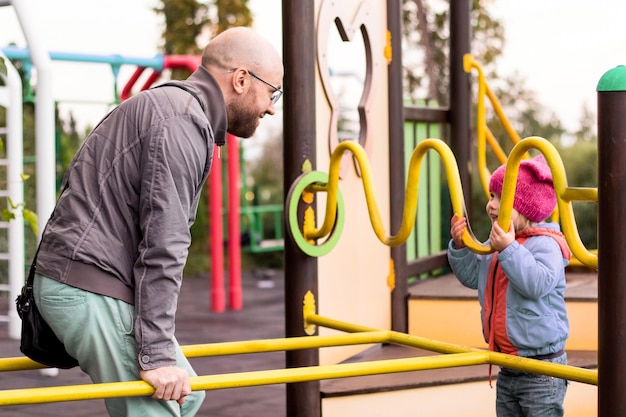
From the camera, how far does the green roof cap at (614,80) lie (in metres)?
2.25

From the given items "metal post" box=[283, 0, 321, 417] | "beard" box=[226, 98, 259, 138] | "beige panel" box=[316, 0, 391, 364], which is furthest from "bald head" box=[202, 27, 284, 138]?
"beige panel" box=[316, 0, 391, 364]

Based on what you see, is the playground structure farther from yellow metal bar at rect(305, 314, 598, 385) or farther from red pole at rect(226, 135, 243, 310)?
red pole at rect(226, 135, 243, 310)

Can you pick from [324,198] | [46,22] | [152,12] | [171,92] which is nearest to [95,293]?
[171,92]

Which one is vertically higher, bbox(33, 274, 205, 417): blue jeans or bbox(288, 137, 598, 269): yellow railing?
bbox(288, 137, 598, 269): yellow railing

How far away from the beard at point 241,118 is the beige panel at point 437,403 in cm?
141

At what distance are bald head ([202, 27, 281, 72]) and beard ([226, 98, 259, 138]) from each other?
0.31 feet

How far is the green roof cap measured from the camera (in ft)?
7.38

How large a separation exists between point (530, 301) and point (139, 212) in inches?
48.1

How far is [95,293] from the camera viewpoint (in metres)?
2.20

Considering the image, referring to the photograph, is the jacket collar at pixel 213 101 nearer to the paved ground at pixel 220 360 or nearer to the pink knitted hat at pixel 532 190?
the pink knitted hat at pixel 532 190

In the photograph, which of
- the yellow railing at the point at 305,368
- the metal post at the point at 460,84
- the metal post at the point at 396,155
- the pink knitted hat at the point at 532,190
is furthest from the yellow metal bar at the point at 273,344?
the metal post at the point at 460,84

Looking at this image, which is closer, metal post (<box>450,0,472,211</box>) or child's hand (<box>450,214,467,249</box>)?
child's hand (<box>450,214,467,249</box>)

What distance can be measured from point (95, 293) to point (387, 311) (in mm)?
2403

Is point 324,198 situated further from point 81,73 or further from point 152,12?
point 152,12
